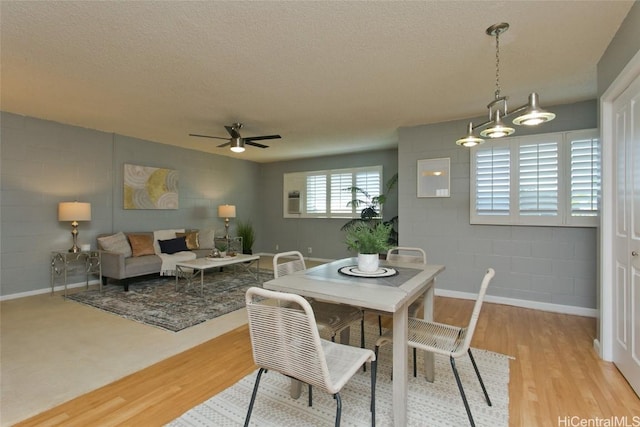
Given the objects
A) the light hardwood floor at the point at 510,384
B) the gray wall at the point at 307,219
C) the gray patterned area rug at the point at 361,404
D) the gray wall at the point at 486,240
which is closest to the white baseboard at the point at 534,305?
the gray wall at the point at 486,240

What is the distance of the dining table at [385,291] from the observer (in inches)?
60.2

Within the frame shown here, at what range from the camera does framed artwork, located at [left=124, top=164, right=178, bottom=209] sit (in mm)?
5383

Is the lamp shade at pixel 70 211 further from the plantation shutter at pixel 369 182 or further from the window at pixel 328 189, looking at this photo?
the plantation shutter at pixel 369 182

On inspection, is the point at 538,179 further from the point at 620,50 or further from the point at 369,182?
the point at 369,182

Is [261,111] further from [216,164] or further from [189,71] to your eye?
[216,164]

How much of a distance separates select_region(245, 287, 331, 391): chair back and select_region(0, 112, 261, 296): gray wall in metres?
4.73

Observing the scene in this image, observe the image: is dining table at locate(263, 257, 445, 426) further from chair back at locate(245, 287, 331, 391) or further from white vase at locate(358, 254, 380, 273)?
chair back at locate(245, 287, 331, 391)

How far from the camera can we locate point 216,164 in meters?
6.97

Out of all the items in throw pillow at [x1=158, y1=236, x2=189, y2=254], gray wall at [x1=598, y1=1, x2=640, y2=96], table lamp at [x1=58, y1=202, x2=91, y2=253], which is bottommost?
throw pillow at [x1=158, y1=236, x2=189, y2=254]

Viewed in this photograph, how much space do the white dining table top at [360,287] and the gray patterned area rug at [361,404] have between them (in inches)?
27.6

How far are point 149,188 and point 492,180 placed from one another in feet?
18.7

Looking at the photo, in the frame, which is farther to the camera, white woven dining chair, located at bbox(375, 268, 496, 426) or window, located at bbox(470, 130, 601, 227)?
window, located at bbox(470, 130, 601, 227)

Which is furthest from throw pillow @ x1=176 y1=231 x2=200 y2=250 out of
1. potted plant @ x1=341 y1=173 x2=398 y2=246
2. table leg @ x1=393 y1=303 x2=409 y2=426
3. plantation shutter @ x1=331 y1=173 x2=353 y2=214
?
table leg @ x1=393 y1=303 x2=409 y2=426

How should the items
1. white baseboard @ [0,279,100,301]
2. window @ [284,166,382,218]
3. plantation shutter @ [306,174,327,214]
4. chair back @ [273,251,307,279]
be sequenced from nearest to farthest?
chair back @ [273,251,307,279] → white baseboard @ [0,279,100,301] → window @ [284,166,382,218] → plantation shutter @ [306,174,327,214]
